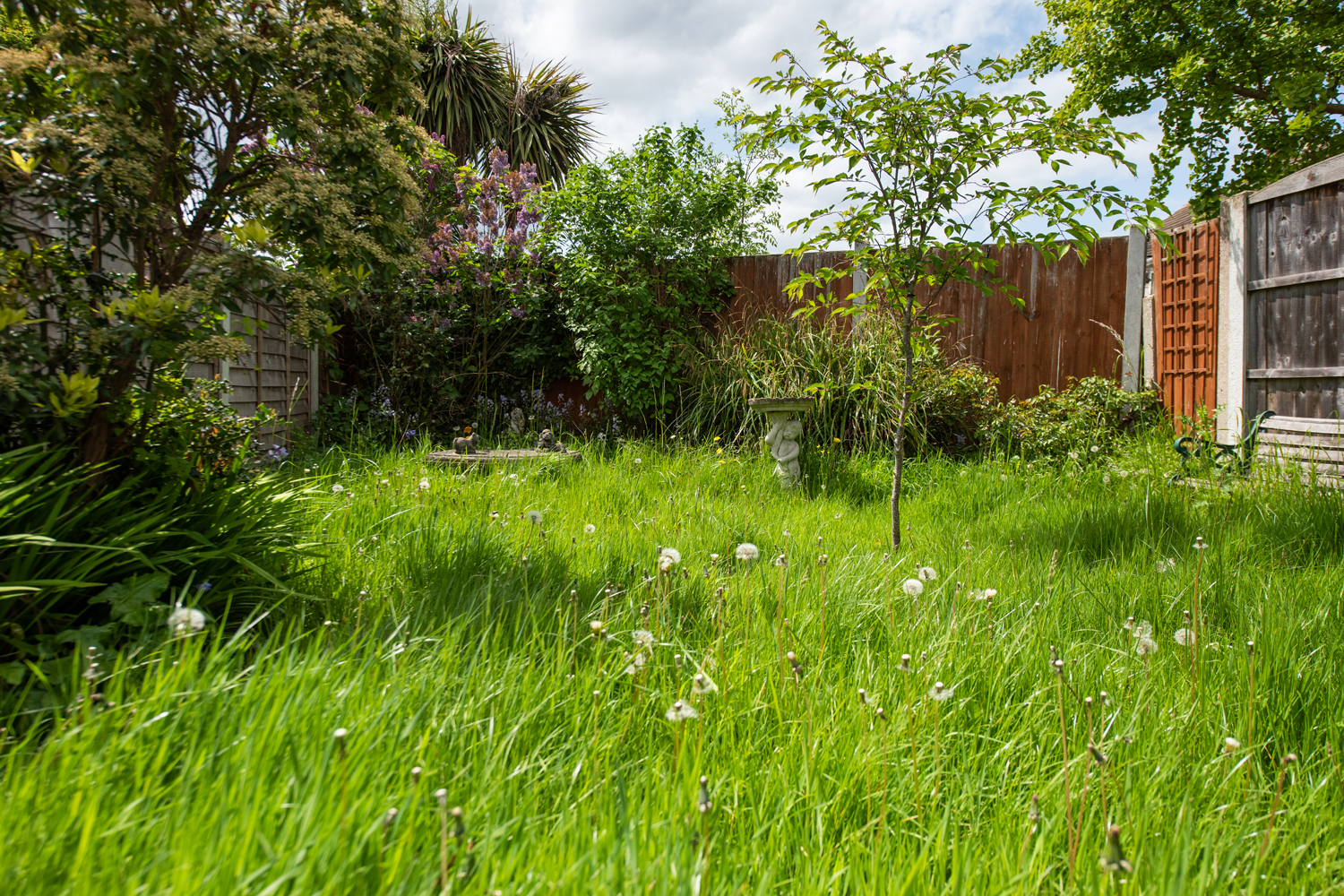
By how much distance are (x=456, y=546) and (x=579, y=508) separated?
1.04m

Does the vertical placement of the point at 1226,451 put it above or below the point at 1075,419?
below

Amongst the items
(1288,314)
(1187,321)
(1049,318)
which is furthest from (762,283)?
(1288,314)

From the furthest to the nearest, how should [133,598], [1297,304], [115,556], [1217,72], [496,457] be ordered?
1. [1217,72]
2. [1297,304]
3. [496,457]
4. [115,556]
5. [133,598]

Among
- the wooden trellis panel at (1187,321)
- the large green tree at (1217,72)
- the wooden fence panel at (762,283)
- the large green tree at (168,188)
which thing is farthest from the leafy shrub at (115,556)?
the large green tree at (1217,72)

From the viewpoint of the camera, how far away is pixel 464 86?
12.5 metres

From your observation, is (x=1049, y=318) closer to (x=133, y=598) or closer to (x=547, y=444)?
(x=547, y=444)

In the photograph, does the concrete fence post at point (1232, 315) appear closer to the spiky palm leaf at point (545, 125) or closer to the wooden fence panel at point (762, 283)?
the wooden fence panel at point (762, 283)

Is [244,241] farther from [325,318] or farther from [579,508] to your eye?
[579,508]

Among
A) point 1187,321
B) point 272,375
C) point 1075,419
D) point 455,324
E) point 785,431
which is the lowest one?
point 785,431

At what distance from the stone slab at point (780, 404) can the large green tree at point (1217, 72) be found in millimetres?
11116

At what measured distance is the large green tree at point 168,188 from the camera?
82.0 inches

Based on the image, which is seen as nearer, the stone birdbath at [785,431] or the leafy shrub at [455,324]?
the stone birdbath at [785,431]

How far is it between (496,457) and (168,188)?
2448 mm

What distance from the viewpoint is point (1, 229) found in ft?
6.82
